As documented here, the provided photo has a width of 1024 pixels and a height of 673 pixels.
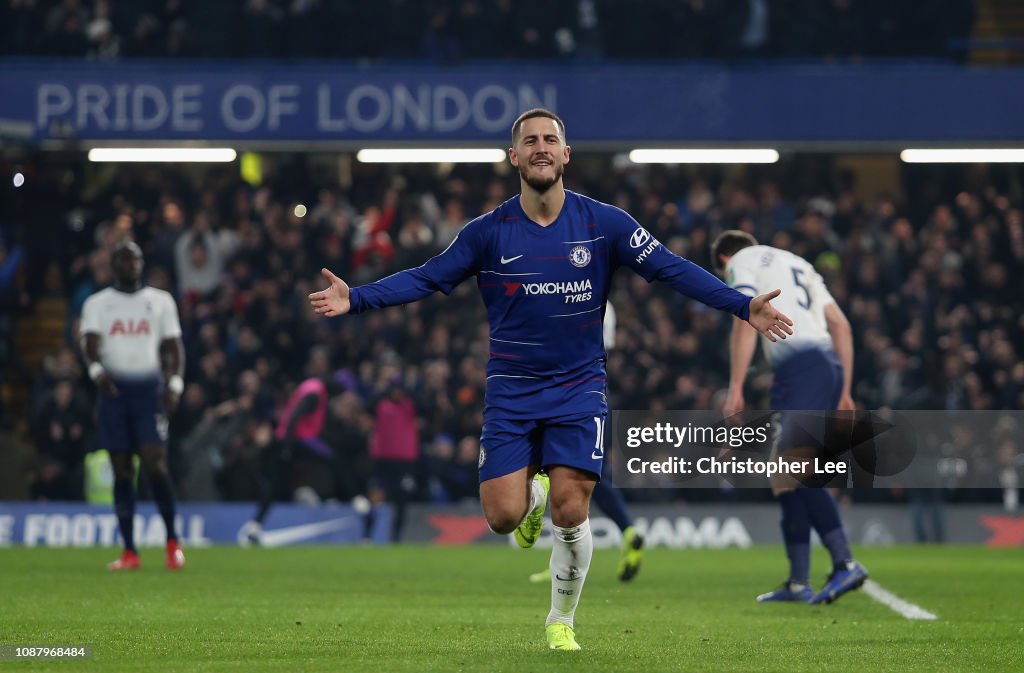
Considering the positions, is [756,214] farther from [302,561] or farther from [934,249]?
[302,561]

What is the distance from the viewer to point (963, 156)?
80.1 ft

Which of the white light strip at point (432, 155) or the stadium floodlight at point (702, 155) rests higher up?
the white light strip at point (432, 155)

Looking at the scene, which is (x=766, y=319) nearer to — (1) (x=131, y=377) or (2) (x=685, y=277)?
(2) (x=685, y=277)

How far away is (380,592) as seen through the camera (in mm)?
11680

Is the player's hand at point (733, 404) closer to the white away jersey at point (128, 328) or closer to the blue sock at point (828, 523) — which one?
the blue sock at point (828, 523)

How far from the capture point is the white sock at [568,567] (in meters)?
7.50

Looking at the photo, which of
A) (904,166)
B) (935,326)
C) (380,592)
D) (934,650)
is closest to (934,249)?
(935,326)

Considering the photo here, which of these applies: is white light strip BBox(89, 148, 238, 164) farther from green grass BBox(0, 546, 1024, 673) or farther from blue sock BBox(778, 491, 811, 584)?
blue sock BBox(778, 491, 811, 584)

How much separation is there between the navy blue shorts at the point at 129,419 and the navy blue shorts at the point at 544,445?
6.72 metres

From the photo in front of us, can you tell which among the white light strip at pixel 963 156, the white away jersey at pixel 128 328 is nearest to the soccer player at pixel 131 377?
the white away jersey at pixel 128 328

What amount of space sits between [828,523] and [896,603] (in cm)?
69

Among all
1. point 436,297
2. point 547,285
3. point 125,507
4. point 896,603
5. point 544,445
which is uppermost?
point 436,297

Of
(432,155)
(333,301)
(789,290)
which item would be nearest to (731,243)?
(789,290)

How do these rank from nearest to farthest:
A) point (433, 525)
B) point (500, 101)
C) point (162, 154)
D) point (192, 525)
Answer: point (192, 525), point (433, 525), point (500, 101), point (162, 154)
